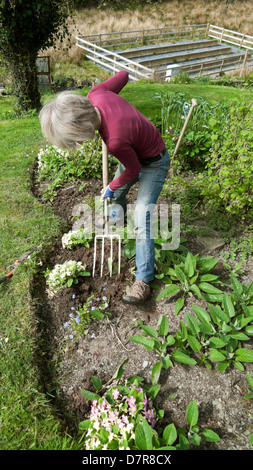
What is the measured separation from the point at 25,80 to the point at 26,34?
0.76 m

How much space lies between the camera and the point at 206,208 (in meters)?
3.26

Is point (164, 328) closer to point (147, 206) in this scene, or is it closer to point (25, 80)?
point (147, 206)

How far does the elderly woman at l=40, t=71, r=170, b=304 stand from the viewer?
1.83m

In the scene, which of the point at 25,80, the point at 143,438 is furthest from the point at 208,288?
the point at 25,80

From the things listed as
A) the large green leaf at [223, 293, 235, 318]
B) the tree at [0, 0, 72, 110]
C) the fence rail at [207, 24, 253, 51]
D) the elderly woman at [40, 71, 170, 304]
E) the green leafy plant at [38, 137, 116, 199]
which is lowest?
the large green leaf at [223, 293, 235, 318]

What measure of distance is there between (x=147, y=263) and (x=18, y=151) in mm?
3101

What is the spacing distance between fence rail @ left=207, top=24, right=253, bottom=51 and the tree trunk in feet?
50.9

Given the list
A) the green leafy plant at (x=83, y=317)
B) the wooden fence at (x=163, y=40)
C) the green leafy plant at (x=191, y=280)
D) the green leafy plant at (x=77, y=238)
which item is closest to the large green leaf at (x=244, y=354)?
the green leafy plant at (x=191, y=280)

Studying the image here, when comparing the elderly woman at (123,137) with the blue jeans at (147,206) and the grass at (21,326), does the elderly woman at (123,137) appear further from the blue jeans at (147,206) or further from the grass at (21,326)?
the grass at (21,326)

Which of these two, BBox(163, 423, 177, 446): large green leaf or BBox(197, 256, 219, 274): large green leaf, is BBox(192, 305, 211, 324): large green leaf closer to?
BBox(197, 256, 219, 274): large green leaf

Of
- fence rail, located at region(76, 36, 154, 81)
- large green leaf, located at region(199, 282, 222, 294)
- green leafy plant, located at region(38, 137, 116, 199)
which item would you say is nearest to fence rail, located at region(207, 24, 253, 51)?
fence rail, located at region(76, 36, 154, 81)

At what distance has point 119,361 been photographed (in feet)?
6.73
